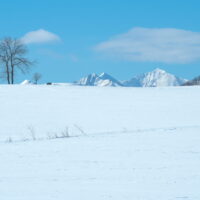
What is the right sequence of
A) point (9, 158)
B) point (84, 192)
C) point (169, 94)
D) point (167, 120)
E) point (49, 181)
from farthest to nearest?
1. point (169, 94)
2. point (167, 120)
3. point (9, 158)
4. point (49, 181)
5. point (84, 192)

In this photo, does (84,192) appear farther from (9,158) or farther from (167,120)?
(167,120)

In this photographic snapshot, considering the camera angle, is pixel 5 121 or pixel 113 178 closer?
pixel 113 178

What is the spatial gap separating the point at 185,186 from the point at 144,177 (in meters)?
1.23

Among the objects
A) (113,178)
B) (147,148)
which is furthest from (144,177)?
(147,148)

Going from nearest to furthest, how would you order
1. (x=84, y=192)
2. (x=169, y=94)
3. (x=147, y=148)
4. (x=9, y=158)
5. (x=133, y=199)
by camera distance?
(x=133, y=199) < (x=84, y=192) < (x=9, y=158) < (x=147, y=148) < (x=169, y=94)

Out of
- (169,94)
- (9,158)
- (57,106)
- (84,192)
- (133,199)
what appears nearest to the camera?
(133,199)

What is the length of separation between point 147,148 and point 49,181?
17.6ft

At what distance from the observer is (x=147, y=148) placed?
14.7 meters

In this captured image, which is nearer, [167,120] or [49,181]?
[49,181]

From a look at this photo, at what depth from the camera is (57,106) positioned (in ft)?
116

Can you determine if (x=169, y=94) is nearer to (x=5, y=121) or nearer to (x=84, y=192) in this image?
(x=5, y=121)

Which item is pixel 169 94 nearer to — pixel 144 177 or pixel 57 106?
pixel 57 106

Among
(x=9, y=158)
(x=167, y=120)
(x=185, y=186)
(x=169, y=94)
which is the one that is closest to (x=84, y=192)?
(x=185, y=186)

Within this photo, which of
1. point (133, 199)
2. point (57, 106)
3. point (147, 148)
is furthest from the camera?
point (57, 106)
